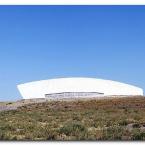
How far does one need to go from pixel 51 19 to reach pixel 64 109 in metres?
4.63

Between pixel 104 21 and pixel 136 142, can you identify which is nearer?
pixel 136 142

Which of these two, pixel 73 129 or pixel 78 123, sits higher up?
pixel 78 123

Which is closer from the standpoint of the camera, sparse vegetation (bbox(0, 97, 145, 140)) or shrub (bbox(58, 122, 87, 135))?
sparse vegetation (bbox(0, 97, 145, 140))

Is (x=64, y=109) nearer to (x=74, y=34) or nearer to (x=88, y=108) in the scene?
(x=88, y=108)

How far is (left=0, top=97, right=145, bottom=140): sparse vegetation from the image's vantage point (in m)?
12.5

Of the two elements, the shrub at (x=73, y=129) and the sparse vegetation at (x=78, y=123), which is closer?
the sparse vegetation at (x=78, y=123)

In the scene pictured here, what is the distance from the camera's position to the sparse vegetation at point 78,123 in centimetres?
1245

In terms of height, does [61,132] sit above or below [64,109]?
below

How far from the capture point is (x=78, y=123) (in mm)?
14328

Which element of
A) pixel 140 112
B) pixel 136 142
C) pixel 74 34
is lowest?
pixel 136 142

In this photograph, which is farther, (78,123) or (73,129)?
(78,123)
